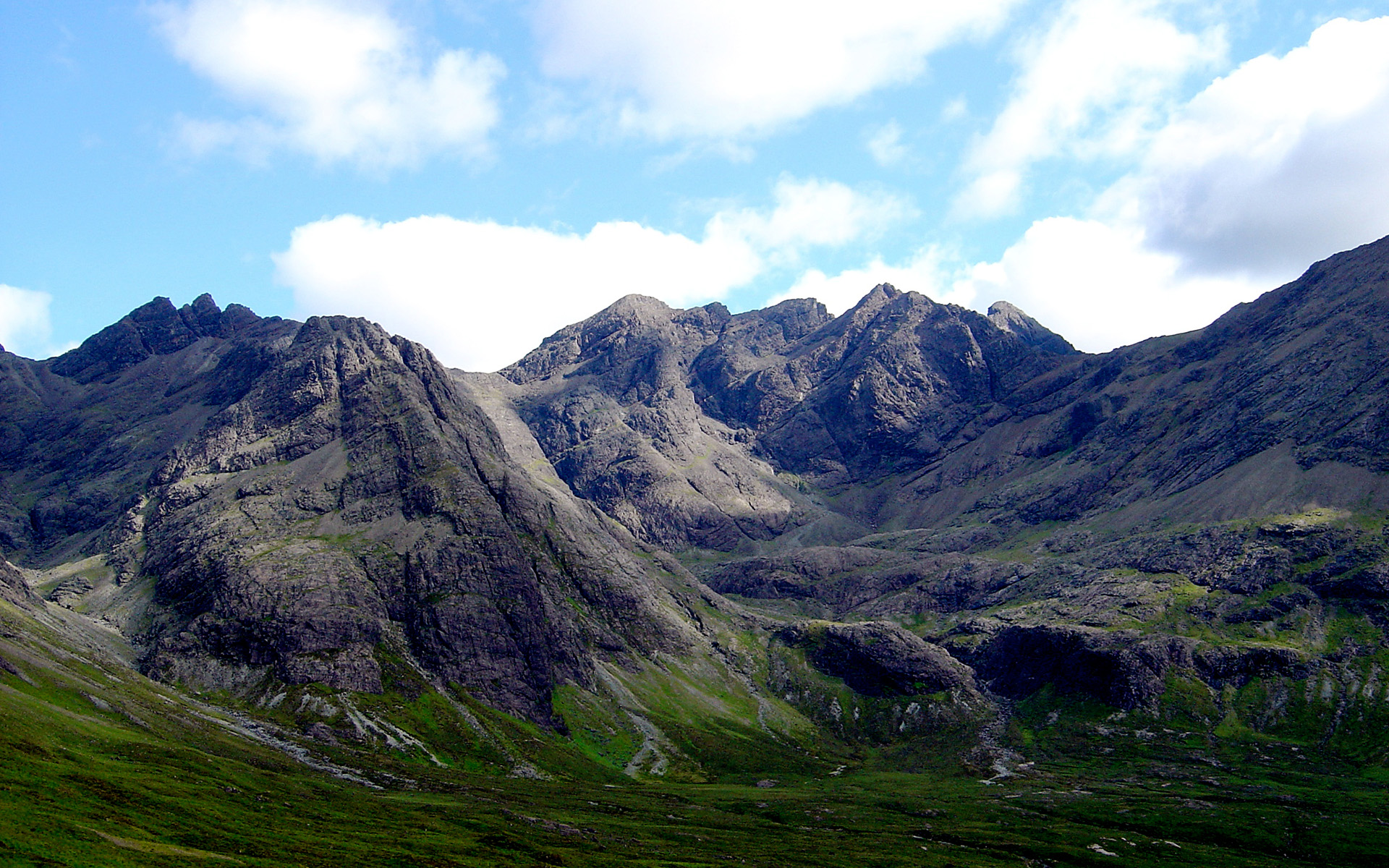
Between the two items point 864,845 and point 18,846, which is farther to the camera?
point 864,845

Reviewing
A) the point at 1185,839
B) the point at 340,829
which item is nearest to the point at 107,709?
the point at 340,829

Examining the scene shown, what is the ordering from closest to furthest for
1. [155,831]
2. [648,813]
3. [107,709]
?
[155,831], [107,709], [648,813]

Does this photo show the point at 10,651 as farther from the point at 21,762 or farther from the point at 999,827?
the point at 999,827

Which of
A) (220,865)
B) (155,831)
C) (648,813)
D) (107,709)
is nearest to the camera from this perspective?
(220,865)

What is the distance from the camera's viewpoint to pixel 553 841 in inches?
5940

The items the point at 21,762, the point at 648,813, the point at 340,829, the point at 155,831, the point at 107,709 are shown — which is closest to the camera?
the point at 155,831

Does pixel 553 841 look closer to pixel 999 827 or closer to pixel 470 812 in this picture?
pixel 470 812

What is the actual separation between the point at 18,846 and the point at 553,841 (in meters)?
83.8

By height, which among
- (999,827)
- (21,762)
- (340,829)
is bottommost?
(999,827)

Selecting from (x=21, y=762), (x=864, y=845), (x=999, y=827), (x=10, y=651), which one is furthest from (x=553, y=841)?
(x=10, y=651)

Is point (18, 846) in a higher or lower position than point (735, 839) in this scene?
higher

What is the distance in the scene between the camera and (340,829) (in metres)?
133

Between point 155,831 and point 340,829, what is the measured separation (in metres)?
31.6

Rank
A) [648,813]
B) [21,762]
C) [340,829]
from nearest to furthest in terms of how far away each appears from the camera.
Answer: [21,762], [340,829], [648,813]
